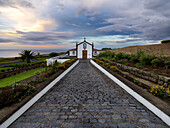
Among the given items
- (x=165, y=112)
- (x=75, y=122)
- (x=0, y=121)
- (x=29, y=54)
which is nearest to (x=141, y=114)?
(x=165, y=112)

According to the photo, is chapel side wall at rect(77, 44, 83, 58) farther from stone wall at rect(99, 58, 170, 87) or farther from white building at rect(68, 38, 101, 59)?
stone wall at rect(99, 58, 170, 87)

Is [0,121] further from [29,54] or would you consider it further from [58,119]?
[29,54]

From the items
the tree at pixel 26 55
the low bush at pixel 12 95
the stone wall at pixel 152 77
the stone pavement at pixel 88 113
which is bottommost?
the stone pavement at pixel 88 113

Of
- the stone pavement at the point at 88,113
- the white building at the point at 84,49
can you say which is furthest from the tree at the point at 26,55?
the stone pavement at the point at 88,113

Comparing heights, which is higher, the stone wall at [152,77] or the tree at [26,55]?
the tree at [26,55]

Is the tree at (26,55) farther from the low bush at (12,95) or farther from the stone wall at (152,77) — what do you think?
the stone wall at (152,77)

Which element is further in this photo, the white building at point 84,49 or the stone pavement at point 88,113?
the white building at point 84,49

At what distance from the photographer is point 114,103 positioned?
3.71 m

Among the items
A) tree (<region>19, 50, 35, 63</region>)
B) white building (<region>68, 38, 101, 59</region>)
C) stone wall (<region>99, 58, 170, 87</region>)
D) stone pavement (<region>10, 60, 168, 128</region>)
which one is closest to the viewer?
stone pavement (<region>10, 60, 168, 128</region>)

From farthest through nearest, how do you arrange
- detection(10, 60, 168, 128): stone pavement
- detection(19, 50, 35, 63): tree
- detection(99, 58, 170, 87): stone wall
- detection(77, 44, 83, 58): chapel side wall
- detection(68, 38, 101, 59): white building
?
detection(77, 44, 83, 58): chapel side wall, detection(68, 38, 101, 59): white building, detection(19, 50, 35, 63): tree, detection(99, 58, 170, 87): stone wall, detection(10, 60, 168, 128): stone pavement

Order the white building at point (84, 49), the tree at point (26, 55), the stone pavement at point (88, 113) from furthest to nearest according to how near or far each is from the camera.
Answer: the white building at point (84, 49) → the tree at point (26, 55) → the stone pavement at point (88, 113)

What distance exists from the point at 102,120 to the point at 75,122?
0.73 m


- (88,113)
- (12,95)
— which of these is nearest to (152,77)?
(88,113)

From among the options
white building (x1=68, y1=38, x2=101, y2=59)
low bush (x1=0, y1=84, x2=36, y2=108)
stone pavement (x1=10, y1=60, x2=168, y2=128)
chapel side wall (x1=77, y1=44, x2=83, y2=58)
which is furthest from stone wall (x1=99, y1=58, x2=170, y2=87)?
chapel side wall (x1=77, y1=44, x2=83, y2=58)
